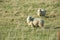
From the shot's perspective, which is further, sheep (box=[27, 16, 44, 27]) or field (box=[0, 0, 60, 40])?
sheep (box=[27, 16, 44, 27])

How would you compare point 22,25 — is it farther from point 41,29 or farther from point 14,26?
point 41,29

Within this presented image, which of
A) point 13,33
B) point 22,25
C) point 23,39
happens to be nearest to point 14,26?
point 22,25

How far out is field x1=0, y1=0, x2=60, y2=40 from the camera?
811 cm

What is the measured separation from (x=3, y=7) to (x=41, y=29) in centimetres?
410

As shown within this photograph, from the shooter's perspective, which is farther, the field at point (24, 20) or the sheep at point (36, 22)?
the sheep at point (36, 22)

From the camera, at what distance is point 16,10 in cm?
1195

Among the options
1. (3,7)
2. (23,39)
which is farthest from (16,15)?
(23,39)

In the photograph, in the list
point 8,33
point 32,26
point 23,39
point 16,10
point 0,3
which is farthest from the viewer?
point 0,3

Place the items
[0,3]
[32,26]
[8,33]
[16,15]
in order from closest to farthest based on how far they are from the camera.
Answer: [8,33] < [32,26] < [16,15] < [0,3]

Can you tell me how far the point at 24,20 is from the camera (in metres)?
10.2

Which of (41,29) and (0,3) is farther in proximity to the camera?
(0,3)

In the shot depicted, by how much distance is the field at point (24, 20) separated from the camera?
8.11 m

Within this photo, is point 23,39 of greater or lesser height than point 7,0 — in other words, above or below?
below

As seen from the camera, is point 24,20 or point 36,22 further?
point 24,20
